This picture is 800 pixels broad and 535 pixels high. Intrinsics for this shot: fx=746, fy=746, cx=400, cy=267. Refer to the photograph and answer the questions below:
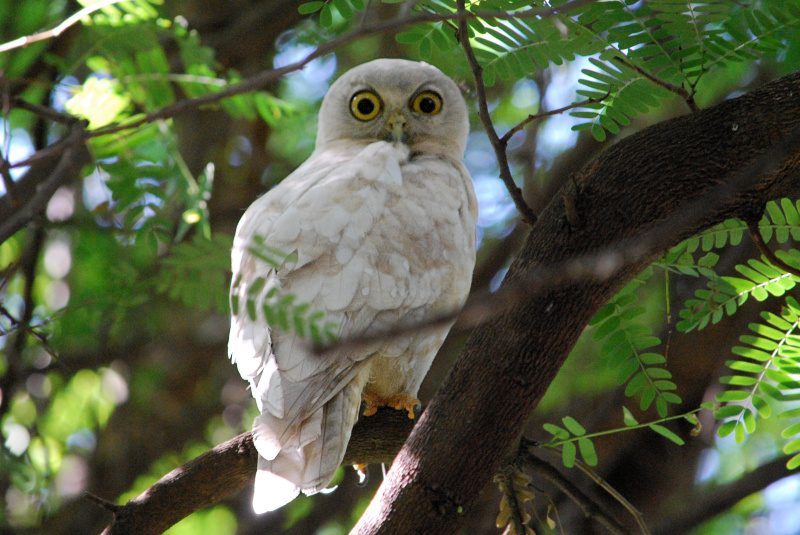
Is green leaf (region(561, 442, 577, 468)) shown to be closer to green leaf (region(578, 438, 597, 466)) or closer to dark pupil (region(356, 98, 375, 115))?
green leaf (region(578, 438, 597, 466))

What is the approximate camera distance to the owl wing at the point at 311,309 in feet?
7.75

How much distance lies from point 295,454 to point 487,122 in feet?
3.94

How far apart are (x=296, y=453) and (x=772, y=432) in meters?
4.32

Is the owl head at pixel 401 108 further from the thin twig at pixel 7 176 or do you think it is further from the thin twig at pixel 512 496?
the thin twig at pixel 7 176

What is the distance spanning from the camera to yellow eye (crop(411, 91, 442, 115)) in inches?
147

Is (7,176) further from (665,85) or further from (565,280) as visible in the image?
(665,85)

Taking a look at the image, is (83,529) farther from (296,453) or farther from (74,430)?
(296,453)

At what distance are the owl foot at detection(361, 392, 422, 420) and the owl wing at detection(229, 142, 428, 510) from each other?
1.08 ft

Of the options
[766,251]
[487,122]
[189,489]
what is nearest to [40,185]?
[189,489]

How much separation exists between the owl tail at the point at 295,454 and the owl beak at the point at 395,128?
1608mm

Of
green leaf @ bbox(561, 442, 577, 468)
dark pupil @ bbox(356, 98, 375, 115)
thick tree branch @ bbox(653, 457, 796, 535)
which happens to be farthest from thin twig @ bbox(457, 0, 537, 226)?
thick tree branch @ bbox(653, 457, 796, 535)

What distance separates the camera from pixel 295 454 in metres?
2.37

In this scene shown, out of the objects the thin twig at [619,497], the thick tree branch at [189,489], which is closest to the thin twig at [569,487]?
the thin twig at [619,497]

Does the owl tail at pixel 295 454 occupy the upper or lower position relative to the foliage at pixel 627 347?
lower
